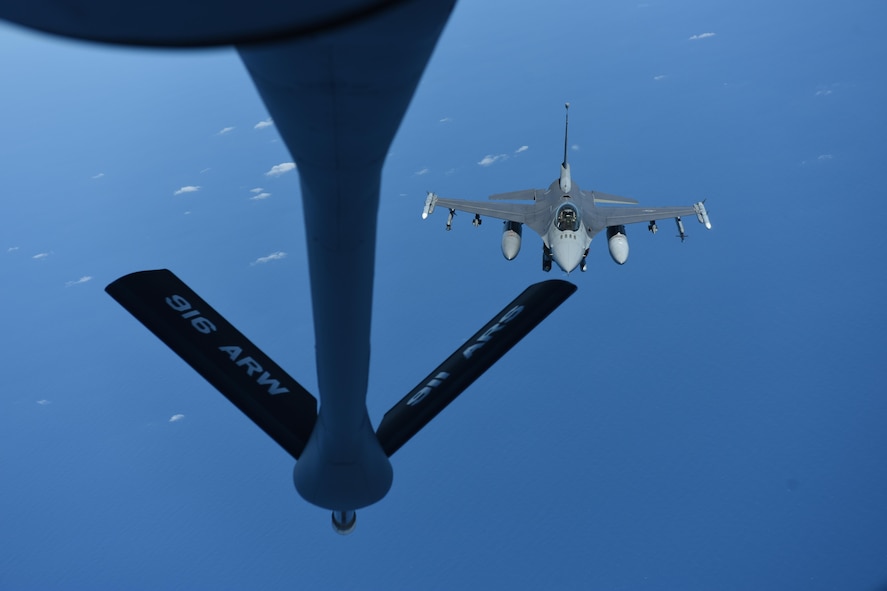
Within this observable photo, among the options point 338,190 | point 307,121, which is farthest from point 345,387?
point 307,121

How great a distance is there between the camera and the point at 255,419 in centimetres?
882

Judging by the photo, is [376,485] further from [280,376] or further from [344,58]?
[344,58]

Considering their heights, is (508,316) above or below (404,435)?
above

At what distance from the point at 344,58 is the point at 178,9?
0.98 m

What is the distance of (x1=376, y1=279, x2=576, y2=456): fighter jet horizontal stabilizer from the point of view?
29.7 ft

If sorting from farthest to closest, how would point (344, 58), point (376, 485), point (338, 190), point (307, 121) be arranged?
point (376, 485)
point (338, 190)
point (307, 121)
point (344, 58)

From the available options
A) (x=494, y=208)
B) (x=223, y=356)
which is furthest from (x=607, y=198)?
(x=223, y=356)

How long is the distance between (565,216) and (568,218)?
3.7 inches

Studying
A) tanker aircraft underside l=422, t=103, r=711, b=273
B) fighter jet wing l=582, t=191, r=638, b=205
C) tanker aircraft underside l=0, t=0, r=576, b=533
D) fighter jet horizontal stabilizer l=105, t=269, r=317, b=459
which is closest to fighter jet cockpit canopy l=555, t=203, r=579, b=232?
tanker aircraft underside l=422, t=103, r=711, b=273

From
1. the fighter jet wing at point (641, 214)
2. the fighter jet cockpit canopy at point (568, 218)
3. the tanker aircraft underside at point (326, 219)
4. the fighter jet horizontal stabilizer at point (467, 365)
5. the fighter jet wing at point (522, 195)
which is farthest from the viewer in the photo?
the fighter jet wing at point (522, 195)

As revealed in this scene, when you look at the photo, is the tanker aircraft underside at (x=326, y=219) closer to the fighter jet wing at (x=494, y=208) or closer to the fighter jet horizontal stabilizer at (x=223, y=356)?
the fighter jet horizontal stabilizer at (x=223, y=356)

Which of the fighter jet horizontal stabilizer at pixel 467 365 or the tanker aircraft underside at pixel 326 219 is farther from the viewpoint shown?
the fighter jet horizontal stabilizer at pixel 467 365

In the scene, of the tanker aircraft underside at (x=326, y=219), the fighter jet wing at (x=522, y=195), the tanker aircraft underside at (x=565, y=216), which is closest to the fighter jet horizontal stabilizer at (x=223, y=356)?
the tanker aircraft underside at (x=326, y=219)

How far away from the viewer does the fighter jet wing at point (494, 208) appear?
79.3 feet
